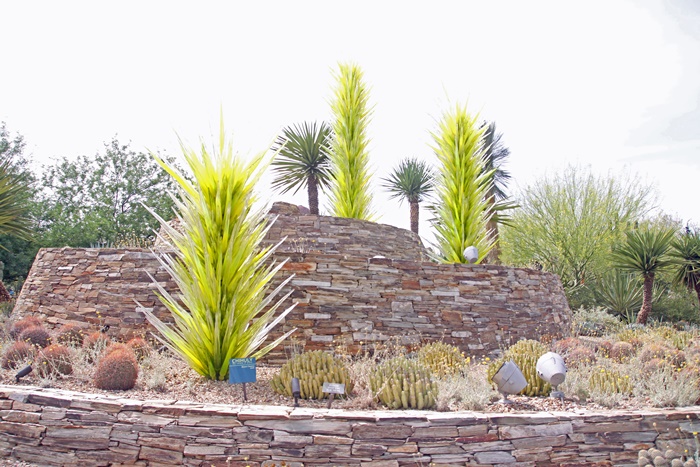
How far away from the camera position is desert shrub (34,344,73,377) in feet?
18.5

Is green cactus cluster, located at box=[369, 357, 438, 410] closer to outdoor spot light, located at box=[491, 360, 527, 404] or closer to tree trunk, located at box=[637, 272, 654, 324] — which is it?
outdoor spot light, located at box=[491, 360, 527, 404]

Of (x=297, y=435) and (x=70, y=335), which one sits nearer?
(x=297, y=435)

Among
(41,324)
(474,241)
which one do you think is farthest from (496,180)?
(41,324)

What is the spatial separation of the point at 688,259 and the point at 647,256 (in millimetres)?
1308

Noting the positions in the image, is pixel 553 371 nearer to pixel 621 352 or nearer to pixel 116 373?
pixel 621 352

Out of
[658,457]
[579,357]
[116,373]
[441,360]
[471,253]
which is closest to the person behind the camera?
[658,457]

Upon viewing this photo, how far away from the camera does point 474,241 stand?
33.6 ft

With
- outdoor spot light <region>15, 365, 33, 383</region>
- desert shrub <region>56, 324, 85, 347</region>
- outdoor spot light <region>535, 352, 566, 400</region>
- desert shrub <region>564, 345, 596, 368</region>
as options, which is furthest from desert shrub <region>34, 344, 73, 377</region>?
desert shrub <region>564, 345, 596, 368</region>

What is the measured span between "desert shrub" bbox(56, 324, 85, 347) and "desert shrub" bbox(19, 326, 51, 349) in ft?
0.90

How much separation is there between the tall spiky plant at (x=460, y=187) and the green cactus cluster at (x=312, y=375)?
5.32m

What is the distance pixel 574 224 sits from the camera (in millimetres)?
16406

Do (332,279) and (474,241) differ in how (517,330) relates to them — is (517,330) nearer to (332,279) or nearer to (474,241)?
(474,241)

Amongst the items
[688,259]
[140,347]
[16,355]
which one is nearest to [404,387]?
[140,347]

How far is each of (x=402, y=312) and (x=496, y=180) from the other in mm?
11553
